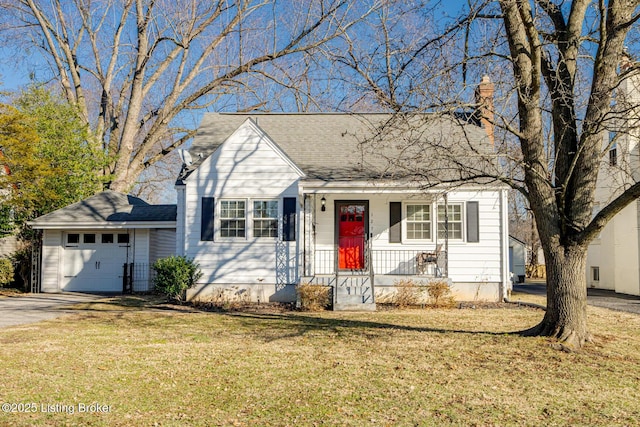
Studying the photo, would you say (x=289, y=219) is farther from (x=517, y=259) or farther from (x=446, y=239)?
(x=517, y=259)

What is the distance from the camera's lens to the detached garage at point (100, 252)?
1767cm

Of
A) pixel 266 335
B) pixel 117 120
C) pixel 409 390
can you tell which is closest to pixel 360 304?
pixel 266 335

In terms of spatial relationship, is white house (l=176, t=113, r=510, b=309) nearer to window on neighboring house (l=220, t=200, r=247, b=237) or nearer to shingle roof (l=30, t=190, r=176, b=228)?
window on neighboring house (l=220, t=200, r=247, b=237)

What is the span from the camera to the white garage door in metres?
17.8

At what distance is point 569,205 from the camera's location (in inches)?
321

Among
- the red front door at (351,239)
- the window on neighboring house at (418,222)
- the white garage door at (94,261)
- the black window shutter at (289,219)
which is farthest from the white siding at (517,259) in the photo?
the white garage door at (94,261)

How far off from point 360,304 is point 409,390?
23.6ft

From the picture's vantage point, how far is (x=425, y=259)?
14.2 meters

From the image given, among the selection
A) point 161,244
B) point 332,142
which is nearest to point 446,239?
point 332,142

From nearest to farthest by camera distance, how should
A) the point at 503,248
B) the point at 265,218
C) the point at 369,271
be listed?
the point at 369,271, the point at 265,218, the point at 503,248

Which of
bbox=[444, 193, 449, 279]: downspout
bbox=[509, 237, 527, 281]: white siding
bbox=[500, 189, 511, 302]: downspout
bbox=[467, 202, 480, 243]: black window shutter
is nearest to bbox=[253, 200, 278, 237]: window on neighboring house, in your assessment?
bbox=[444, 193, 449, 279]: downspout

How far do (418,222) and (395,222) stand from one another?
0.72 meters

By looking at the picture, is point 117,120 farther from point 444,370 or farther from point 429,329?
point 444,370

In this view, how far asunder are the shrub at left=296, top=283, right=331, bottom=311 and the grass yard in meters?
2.62
